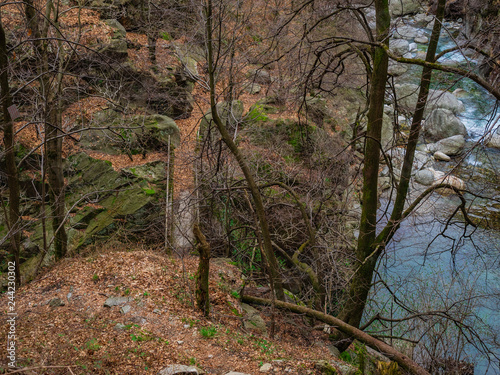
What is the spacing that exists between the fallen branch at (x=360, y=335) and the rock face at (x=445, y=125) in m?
12.8

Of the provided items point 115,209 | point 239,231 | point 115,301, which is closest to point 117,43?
point 115,209

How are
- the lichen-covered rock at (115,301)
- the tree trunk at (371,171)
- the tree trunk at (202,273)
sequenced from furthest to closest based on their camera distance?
the tree trunk at (371,171) < the lichen-covered rock at (115,301) < the tree trunk at (202,273)

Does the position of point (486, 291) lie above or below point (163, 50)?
below

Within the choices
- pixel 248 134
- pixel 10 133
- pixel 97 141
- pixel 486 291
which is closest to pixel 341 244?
pixel 486 291

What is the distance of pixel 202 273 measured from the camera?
5914 millimetres

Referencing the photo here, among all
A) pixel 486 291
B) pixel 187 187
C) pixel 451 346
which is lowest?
pixel 451 346

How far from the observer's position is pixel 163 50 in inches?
686

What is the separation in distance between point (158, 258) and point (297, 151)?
23.3ft

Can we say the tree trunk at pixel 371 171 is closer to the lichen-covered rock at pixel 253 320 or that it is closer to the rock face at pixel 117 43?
the lichen-covered rock at pixel 253 320

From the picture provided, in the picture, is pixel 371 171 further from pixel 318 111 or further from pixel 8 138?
pixel 318 111

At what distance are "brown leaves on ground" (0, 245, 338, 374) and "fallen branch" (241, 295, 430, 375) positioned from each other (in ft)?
1.18

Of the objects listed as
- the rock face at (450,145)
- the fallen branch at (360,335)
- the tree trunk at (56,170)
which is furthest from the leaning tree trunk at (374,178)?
the rock face at (450,145)

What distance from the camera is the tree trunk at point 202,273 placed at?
572 cm

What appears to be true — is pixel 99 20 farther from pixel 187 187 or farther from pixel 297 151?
pixel 297 151
